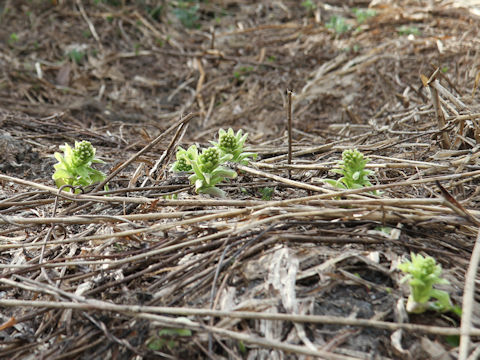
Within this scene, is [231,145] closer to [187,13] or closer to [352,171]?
[352,171]

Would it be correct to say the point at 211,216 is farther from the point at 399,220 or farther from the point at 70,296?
the point at 399,220

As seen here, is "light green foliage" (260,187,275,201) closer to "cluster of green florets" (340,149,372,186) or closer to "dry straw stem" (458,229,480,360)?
"cluster of green florets" (340,149,372,186)

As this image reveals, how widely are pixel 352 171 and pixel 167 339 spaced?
102 cm

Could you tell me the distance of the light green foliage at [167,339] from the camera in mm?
1271

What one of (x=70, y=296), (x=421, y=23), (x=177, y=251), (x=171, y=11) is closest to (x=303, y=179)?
(x=177, y=251)

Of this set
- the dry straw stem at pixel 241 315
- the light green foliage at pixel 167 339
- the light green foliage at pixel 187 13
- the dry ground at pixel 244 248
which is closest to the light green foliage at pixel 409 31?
the dry ground at pixel 244 248

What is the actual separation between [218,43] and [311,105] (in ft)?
6.66

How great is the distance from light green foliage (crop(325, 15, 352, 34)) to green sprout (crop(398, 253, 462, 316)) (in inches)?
183

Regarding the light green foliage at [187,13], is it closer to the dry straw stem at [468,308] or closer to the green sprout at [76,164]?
the green sprout at [76,164]

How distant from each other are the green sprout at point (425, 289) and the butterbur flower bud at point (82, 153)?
1.39 meters

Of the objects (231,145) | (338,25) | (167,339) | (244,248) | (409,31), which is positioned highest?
(338,25)

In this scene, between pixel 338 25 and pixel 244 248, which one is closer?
pixel 244 248

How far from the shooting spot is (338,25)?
5.55m

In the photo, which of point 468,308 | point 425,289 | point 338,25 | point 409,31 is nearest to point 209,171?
point 425,289
